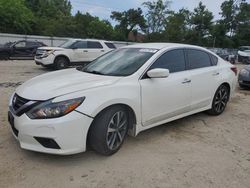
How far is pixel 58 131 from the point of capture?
9.92 feet

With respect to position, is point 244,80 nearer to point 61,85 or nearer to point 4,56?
point 61,85

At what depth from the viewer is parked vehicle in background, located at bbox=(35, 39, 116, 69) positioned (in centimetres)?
1252

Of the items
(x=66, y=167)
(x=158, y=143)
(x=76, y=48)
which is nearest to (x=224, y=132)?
(x=158, y=143)

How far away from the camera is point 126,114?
3.67m

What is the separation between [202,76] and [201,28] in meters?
43.6

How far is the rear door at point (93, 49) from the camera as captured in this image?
530 inches

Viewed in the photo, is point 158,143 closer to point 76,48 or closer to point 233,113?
point 233,113

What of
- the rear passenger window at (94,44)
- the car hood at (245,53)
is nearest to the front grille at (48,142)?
the rear passenger window at (94,44)

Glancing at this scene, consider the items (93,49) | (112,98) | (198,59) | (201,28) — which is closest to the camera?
(112,98)

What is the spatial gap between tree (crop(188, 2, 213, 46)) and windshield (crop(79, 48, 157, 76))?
42.2 m

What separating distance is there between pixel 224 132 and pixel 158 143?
135cm

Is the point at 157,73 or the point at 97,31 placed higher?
the point at 97,31

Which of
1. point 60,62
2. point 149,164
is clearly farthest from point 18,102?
point 60,62

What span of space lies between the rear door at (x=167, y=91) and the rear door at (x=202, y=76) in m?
0.18
